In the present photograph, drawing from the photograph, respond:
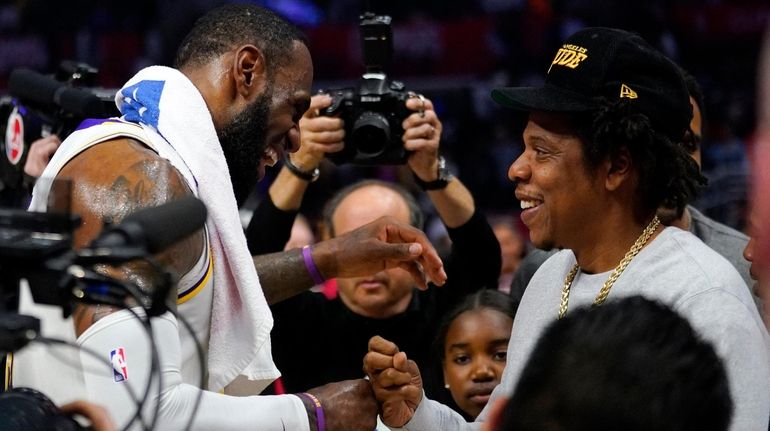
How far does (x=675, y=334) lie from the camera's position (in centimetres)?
119

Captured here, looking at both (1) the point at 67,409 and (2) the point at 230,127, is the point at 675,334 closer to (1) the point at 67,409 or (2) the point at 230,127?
(1) the point at 67,409

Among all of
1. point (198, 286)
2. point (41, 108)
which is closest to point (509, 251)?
point (41, 108)

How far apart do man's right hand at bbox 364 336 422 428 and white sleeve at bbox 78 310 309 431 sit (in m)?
0.27

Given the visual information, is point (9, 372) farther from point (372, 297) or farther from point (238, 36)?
point (372, 297)

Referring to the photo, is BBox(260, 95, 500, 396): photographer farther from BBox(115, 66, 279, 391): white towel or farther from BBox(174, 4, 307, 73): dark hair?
BBox(115, 66, 279, 391): white towel

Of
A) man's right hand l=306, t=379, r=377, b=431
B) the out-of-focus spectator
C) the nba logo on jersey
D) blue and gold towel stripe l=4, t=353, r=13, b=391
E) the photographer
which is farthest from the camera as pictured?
the out-of-focus spectator

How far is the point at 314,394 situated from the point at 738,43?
6.59 meters

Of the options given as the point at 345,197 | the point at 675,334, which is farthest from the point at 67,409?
the point at 345,197

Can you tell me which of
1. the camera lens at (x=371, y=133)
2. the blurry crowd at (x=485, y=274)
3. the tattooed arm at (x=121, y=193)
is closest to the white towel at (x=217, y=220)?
the blurry crowd at (x=485, y=274)

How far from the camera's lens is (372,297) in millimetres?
3332

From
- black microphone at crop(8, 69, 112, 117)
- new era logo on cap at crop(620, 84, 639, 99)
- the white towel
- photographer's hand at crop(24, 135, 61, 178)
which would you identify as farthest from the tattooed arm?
new era logo on cap at crop(620, 84, 639, 99)

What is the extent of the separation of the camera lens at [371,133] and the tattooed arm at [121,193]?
99 cm

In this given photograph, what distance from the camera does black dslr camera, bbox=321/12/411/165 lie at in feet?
10.2

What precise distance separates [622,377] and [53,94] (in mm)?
2126
